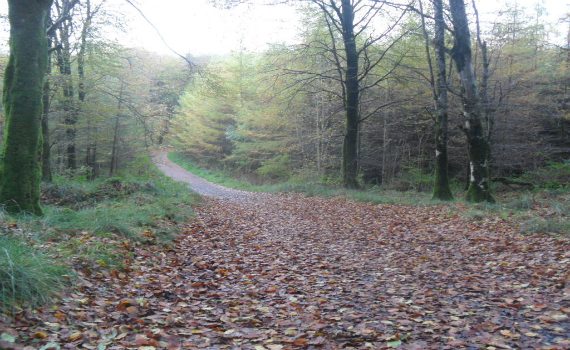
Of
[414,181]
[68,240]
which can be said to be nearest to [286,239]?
[68,240]

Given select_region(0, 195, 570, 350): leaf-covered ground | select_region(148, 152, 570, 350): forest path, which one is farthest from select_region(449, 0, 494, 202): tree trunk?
select_region(0, 195, 570, 350): leaf-covered ground

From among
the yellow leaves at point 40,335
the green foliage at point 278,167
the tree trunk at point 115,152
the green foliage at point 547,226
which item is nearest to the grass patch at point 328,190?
the green foliage at point 278,167

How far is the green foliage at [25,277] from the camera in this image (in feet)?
12.2

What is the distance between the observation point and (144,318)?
168 inches

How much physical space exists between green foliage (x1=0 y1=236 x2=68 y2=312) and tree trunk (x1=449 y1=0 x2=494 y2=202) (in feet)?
37.8

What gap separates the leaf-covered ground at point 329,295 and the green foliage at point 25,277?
0.60 ft

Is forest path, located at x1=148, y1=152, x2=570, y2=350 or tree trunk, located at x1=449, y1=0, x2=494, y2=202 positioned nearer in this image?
forest path, located at x1=148, y1=152, x2=570, y2=350

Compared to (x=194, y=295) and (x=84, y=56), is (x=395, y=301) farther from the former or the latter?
(x=84, y=56)

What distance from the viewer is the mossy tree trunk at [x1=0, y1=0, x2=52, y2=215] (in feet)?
24.6

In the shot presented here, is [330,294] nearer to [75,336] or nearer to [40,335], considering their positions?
[75,336]

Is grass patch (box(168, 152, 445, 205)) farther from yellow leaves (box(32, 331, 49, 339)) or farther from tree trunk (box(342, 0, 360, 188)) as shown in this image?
yellow leaves (box(32, 331, 49, 339))

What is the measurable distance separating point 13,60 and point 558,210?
11987 millimetres

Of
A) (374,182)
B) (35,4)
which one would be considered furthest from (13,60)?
(374,182)

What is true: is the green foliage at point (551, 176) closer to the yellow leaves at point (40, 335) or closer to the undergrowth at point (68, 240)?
the undergrowth at point (68, 240)
